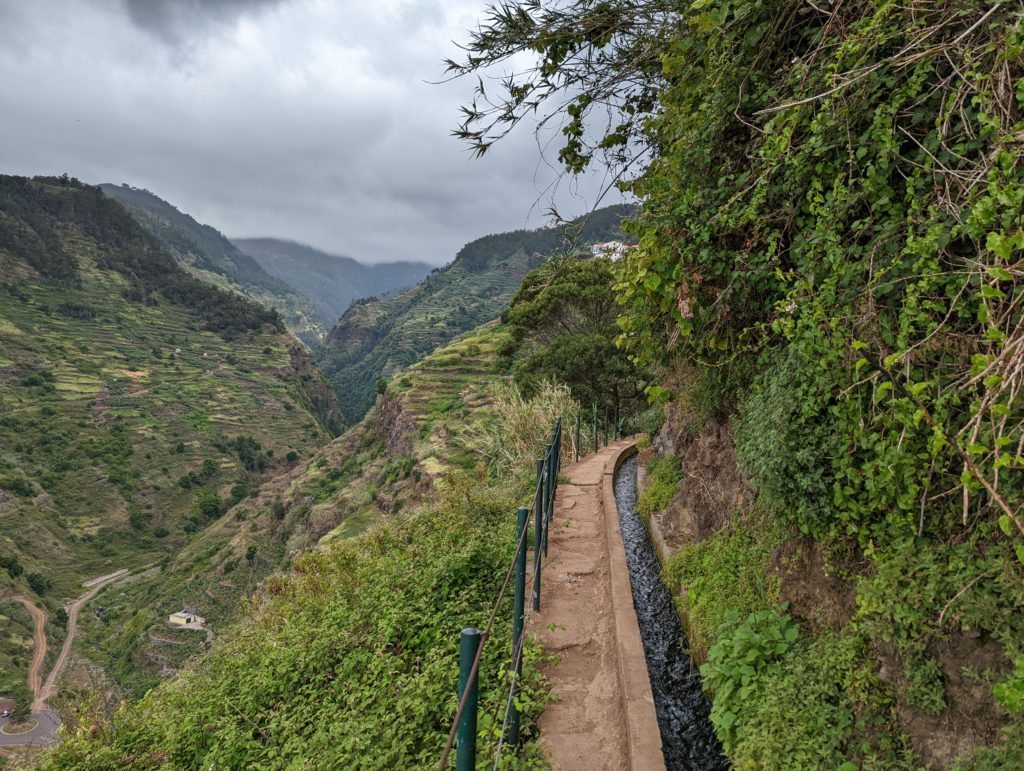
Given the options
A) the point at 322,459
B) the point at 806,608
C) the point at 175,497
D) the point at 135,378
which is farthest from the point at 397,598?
the point at 135,378

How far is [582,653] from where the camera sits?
13.8 ft

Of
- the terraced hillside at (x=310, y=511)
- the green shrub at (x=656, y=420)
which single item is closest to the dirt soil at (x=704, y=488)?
the green shrub at (x=656, y=420)

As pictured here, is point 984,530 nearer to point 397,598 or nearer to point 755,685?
point 755,685

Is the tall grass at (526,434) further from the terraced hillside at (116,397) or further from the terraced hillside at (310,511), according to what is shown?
the terraced hillside at (116,397)

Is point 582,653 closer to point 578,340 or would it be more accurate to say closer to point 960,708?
point 960,708

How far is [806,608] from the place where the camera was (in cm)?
325

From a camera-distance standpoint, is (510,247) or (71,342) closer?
(71,342)

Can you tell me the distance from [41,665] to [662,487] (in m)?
64.8

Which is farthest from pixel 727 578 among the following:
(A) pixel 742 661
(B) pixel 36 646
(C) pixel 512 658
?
(B) pixel 36 646

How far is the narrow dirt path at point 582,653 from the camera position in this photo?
10.6 feet

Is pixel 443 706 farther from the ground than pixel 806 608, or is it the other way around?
pixel 806 608

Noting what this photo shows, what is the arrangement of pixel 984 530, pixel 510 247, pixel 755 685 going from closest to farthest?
pixel 984 530 < pixel 755 685 < pixel 510 247

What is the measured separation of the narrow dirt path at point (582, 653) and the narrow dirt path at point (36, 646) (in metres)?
57.7

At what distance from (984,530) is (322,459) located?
66.3 m
